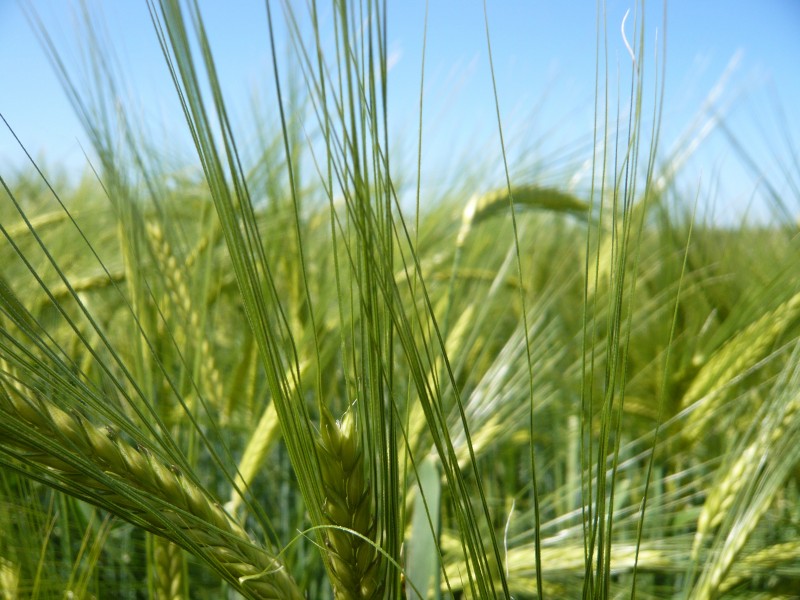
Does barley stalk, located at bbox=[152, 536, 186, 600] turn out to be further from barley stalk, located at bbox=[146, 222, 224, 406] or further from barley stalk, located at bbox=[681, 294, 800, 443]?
barley stalk, located at bbox=[681, 294, 800, 443]

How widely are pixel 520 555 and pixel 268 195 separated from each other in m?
0.71

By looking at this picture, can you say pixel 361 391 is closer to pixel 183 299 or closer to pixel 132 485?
pixel 132 485

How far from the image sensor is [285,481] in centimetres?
110

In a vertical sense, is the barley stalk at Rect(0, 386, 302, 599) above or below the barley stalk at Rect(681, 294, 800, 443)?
below

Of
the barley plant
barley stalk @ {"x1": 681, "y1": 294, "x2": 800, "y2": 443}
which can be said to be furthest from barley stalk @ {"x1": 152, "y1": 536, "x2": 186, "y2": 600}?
barley stalk @ {"x1": 681, "y1": 294, "x2": 800, "y2": 443}

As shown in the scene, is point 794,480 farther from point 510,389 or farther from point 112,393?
point 112,393

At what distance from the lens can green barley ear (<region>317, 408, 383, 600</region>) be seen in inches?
14.1

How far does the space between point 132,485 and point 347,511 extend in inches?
4.3

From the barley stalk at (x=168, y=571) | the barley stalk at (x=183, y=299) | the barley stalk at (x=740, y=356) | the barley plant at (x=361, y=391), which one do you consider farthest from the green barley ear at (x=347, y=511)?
the barley stalk at (x=740, y=356)

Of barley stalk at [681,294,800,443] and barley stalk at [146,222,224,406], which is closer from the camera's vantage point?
barley stalk at [146,222,224,406]

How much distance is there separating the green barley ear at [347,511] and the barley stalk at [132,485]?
3 cm

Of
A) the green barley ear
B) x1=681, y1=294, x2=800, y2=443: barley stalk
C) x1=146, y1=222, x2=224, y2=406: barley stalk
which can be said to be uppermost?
x1=146, y1=222, x2=224, y2=406: barley stalk

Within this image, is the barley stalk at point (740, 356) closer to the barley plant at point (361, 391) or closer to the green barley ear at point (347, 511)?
the barley plant at point (361, 391)

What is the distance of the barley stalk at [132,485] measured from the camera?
32 cm
